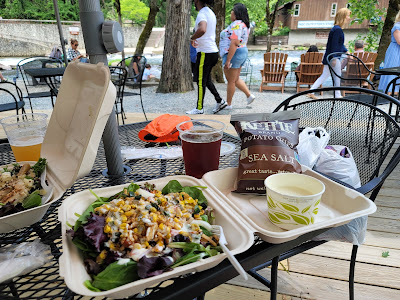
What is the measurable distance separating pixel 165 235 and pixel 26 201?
1.34ft

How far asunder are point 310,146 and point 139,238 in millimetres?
845

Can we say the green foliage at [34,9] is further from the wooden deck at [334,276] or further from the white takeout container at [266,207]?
the white takeout container at [266,207]

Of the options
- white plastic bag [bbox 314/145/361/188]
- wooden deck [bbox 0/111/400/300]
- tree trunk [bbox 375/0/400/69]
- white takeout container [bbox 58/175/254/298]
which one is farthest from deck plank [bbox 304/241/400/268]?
tree trunk [bbox 375/0/400/69]

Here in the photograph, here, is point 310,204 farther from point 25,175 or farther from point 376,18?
point 376,18

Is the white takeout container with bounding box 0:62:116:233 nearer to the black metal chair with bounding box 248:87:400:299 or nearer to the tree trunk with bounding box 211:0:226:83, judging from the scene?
the black metal chair with bounding box 248:87:400:299

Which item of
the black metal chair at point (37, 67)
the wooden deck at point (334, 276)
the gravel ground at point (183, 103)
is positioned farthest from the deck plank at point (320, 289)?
the gravel ground at point (183, 103)

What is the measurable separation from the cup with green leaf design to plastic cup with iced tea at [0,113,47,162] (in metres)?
0.85

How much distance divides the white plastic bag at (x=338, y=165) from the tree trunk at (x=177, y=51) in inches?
239

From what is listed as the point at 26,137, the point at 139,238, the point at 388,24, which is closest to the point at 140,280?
the point at 139,238

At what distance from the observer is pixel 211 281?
21.9 inches

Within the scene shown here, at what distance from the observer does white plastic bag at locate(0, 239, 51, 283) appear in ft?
1.87

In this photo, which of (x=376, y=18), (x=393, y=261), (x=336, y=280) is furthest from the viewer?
(x=376, y=18)

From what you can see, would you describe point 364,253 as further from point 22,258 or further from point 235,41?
point 235,41

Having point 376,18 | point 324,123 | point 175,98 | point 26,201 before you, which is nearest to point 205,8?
point 175,98
